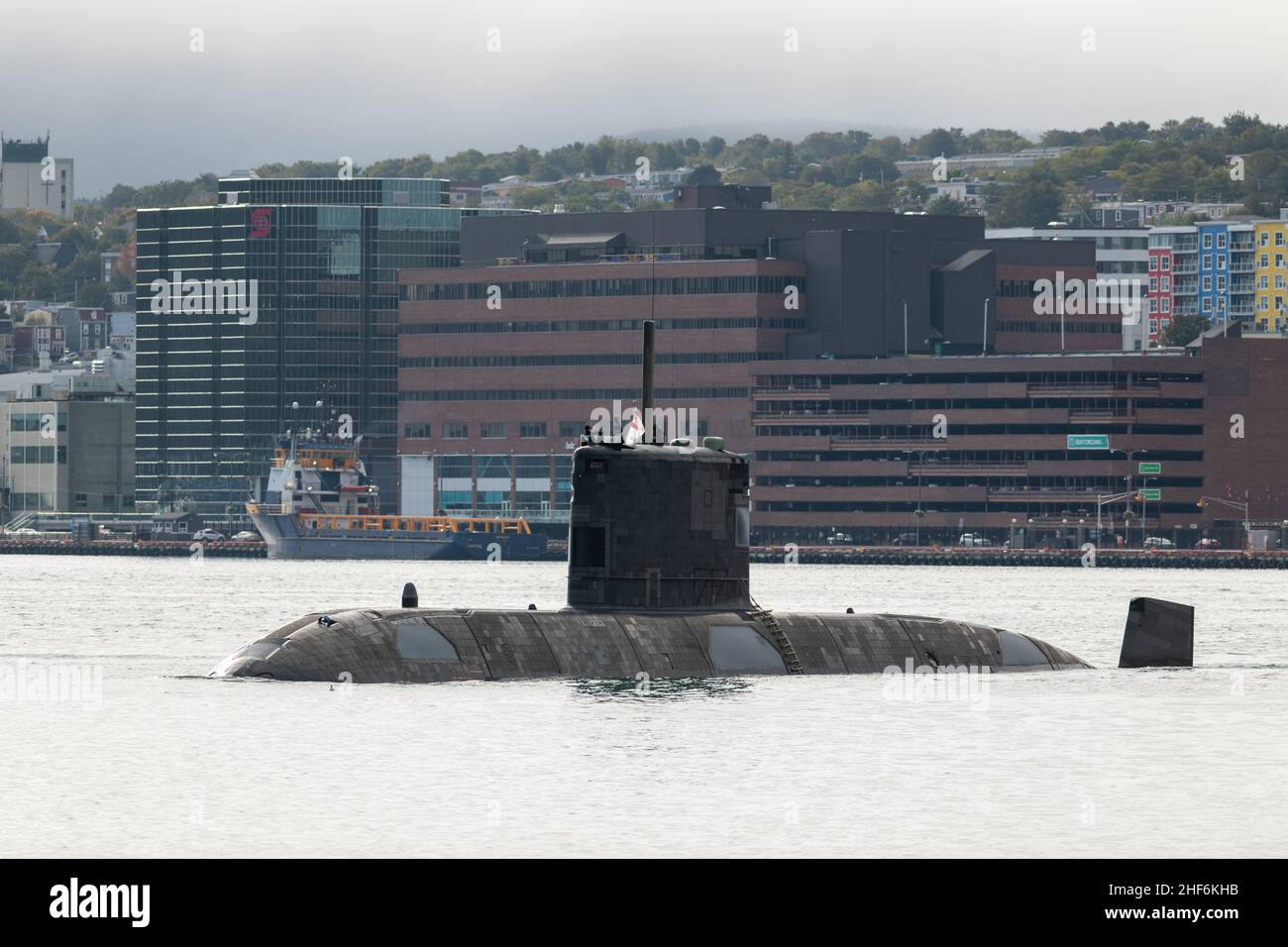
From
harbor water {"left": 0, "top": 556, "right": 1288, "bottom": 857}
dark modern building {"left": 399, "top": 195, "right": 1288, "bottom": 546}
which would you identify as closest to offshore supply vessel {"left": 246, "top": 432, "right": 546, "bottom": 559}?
dark modern building {"left": 399, "top": 195, "right": 1288, "bottom": 546}

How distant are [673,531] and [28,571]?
125052mm

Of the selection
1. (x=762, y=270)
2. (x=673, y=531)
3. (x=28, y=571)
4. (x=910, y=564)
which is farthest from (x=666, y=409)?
(x=673, y=531)

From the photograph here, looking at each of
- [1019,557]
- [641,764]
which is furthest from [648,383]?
[1019,557]

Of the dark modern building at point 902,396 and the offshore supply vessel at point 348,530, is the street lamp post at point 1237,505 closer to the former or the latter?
the dark modern building at point 902,396

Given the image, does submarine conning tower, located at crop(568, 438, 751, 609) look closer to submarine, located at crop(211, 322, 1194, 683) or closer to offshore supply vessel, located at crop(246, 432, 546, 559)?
submarine, located at crop(211, 322, 1194, 683)

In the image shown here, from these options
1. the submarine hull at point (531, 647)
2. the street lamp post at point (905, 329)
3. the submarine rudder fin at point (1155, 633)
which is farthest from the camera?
the street lamp post at point (905, 329)

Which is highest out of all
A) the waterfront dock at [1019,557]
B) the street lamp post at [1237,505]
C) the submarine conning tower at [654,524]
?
the submarine conning tower at [654,524]

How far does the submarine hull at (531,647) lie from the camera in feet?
148

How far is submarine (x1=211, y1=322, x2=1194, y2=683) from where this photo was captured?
149 ft

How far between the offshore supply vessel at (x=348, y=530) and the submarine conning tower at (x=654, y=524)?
143461 mm

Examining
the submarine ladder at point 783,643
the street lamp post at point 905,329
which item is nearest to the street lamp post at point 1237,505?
the street lamp post at point 905,329
